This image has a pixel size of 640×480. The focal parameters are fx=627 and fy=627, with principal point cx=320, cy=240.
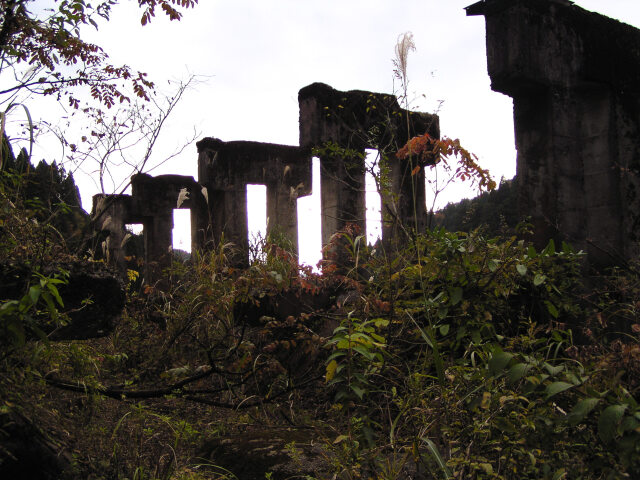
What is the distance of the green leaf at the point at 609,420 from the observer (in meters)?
1.99

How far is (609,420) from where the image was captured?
2.00m

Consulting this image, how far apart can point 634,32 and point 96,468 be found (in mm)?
6195

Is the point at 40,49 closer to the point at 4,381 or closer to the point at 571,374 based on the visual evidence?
the point at 4,381

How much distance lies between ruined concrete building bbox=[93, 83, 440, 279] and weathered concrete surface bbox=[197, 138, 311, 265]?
2 cm

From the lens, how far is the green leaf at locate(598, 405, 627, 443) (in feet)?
6.51

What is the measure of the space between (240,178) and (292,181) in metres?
1.07

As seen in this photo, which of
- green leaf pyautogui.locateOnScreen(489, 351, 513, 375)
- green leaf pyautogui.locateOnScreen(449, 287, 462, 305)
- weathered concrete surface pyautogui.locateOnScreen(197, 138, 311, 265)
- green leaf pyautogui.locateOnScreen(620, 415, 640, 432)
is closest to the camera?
green leaf pyautogui.locateOnScreen(620, 415, 640, 432)

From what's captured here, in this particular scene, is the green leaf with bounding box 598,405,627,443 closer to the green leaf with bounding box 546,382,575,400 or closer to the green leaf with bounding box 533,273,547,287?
the green leaf with bounding box 546,382,575,400

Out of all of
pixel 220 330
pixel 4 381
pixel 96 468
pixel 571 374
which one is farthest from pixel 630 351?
pixel 220 330

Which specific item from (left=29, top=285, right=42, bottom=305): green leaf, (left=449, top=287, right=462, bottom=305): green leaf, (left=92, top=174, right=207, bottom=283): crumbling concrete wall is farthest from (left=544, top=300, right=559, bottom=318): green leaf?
(left=92, top=174, right=207, bottom=283): crumbling concrete wall

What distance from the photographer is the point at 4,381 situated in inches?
93.8

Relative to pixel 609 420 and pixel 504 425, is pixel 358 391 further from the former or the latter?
pixel 609 420

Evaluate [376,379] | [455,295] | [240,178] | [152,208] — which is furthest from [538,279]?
[152,208]

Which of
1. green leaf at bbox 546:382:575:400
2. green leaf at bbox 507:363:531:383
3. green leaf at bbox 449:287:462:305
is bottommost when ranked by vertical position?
green leaf at bbox 546:382:575:400
